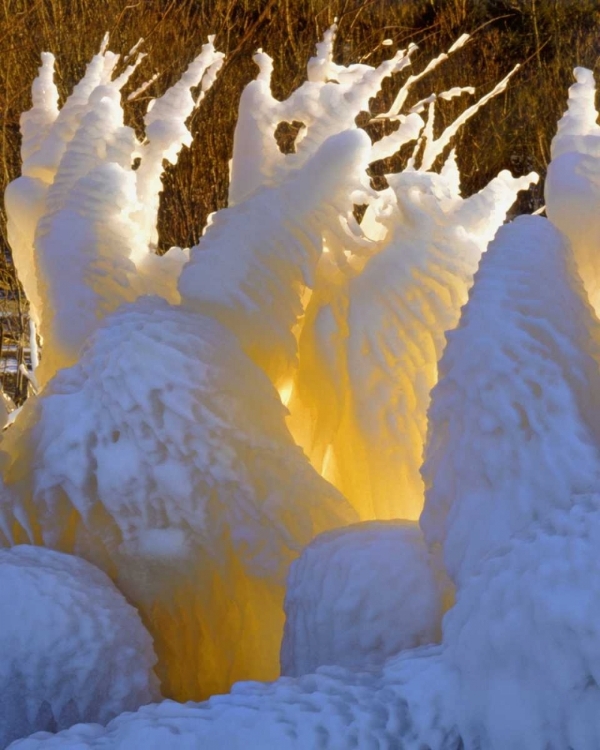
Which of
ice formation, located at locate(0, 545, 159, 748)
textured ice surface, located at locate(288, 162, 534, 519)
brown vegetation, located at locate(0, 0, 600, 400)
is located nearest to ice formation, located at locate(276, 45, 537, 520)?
textured ice surface, located at locate(288, 162, 534, 519)

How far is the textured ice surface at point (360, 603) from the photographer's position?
11.7 inches

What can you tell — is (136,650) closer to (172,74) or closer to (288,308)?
(288,308)

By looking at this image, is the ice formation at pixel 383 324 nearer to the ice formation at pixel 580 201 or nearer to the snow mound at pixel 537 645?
the ice formation at pixel 580 201

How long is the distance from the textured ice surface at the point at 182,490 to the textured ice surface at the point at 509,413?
10cm

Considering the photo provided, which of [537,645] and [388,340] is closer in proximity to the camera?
[537,645]

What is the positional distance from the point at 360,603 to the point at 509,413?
8 cm

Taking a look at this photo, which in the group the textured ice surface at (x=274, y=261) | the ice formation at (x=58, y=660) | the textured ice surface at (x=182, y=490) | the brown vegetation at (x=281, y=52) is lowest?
the ice formation at (x=58, y=660)

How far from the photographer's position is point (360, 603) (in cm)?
30

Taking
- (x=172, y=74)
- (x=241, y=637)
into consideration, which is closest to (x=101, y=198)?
(x=241, y=637)

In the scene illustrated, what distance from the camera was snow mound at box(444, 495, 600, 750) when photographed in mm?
186

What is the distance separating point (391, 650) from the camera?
30 centimetres

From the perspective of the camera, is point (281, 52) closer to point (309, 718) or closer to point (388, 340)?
point (388, 340)

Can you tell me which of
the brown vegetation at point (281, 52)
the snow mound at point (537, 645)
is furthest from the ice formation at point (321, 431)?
the brown vegetation at point (281, 52)

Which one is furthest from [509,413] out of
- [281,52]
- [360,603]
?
[281,52]
